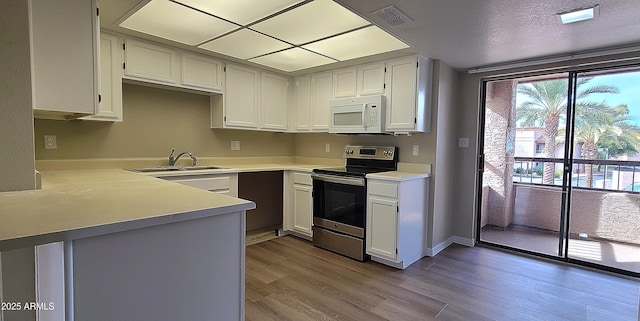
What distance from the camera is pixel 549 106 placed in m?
3.43

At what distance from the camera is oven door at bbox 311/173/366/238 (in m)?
3.26

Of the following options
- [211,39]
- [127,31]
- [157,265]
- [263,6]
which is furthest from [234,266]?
[127,31]

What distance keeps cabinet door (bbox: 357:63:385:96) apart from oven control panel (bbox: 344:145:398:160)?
67 centimetres

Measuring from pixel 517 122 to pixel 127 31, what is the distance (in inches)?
166

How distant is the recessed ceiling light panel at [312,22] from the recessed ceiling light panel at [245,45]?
0.52 ft

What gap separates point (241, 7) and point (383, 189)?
2017mm

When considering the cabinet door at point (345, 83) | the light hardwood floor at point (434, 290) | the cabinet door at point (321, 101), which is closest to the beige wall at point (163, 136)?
the cabinet door at point (321, 101)

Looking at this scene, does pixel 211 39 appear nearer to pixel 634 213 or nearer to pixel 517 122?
pixel 517 122

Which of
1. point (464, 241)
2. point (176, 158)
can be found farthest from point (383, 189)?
point (176, 158)

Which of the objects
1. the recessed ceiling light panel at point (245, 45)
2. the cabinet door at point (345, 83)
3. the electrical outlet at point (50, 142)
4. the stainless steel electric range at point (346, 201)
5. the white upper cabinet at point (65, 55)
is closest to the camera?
the white upper cabinet at point (65, 55)

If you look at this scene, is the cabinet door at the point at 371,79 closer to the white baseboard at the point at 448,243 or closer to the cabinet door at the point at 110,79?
the white baseboard at the point at 448,243

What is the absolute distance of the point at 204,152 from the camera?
3766mm

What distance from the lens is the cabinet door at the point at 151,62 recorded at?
2.88m

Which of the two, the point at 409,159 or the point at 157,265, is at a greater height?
the point at 409,159
